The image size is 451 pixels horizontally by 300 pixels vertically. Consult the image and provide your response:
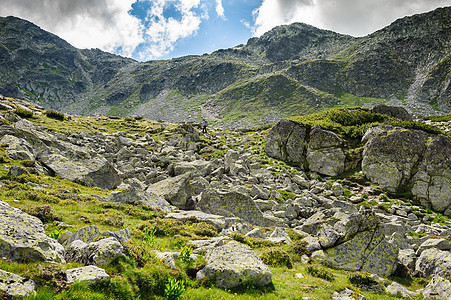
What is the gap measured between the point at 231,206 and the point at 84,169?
17.1m

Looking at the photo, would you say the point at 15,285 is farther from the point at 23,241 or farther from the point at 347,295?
the point at 347,295

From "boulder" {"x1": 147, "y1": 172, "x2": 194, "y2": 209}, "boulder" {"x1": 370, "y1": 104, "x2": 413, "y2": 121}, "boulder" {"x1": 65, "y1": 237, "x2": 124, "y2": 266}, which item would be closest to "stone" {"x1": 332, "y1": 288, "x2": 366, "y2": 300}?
"boulder" {"x1": 65, "y1": 237, "x2": 124, "y2": 266}

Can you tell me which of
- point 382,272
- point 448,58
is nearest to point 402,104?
point 448,58

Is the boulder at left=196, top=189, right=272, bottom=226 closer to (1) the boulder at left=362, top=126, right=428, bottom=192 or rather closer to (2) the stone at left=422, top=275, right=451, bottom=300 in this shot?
(2) the stone at left=422, top=275, right=451, bottom=300

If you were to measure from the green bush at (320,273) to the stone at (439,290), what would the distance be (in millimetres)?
4350

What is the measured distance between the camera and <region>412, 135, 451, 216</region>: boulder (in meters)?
29.2

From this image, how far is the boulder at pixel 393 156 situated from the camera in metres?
33.0

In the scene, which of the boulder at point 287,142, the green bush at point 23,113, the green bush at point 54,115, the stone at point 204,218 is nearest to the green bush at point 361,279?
the stone at point 204,218

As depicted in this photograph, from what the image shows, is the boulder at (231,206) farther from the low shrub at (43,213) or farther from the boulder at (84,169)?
the low shrub at (43,213)

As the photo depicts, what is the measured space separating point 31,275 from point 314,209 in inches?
1046

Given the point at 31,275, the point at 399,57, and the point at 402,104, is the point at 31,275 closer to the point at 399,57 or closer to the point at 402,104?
the point at 402,104

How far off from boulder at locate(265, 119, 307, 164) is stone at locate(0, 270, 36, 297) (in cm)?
4110

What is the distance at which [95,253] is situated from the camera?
7.99m

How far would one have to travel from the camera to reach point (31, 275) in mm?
6055
